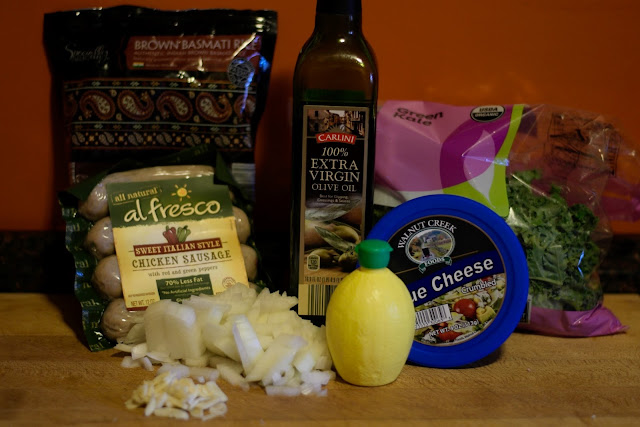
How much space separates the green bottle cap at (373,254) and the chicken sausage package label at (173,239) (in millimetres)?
310

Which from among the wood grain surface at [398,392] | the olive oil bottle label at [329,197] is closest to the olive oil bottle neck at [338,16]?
the olive oil bottle label at [329,197]

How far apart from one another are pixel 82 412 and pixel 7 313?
0.49 meters

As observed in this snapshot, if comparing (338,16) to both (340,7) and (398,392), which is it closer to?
(340,7)

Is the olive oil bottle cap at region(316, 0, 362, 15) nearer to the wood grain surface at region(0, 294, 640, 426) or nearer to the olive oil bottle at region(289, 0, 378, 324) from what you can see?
the olive oil bottle at region(289, 0, 378, 324)

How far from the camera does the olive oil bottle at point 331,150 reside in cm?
109

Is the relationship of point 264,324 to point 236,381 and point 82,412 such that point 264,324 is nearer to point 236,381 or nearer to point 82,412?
point 236,381

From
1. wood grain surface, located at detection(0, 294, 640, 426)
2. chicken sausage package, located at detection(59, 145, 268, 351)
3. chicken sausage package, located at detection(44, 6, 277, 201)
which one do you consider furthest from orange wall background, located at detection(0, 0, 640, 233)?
wood grain surface, located at detection(0, 294, 640, 426)

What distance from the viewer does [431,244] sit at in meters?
1.06

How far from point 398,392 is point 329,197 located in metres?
0.35

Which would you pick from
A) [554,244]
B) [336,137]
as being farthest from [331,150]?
[554,244]

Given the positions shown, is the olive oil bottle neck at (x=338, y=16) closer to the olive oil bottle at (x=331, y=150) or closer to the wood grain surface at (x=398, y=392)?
the olive oil bottle at (x=331, y=150)

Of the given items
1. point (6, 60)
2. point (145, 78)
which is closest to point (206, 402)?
point (145, 78)

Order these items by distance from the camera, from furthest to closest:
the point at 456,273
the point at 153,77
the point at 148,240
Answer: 1. the point at 153,77
2. the point at 148,240
3. the point at 456,273

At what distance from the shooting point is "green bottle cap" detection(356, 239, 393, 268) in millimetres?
941
